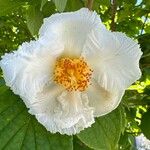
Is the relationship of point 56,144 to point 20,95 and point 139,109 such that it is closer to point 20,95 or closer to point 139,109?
point 20,95

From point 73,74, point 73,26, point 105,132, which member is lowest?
point 105,132

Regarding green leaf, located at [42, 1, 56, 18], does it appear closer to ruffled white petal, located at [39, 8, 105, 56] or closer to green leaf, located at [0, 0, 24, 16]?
green leaf, located at [0, 0, 24, 16]

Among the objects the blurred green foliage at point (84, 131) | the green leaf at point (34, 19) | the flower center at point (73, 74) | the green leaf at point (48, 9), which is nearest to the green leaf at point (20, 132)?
the blurred green foliage at point (84, 131)

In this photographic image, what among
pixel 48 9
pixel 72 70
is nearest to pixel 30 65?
pixel 72 70

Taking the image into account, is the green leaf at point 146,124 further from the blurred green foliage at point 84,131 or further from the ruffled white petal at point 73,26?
the ruffled white petal at point 73,26

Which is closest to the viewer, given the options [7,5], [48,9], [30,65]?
[30,65]

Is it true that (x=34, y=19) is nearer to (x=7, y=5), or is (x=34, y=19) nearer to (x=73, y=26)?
(x=7, y=5)
